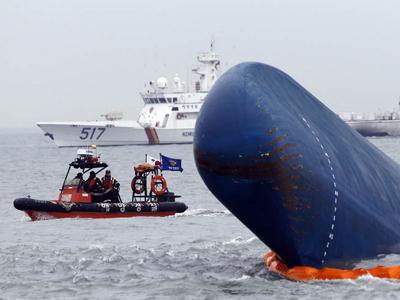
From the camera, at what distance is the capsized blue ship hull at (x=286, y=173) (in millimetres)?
17203

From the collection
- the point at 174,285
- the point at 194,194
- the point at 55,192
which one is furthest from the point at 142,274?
the point at 55,192

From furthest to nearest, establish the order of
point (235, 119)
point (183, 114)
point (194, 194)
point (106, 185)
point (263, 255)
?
1. point (183, 114)
2. point (194, 194)
3. point (106, 185)
4. point (263, 255)
5. point (235, 119)

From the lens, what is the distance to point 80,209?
32688mm

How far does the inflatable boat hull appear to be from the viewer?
32.5 metres

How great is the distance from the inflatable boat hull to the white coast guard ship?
7651 centimetres

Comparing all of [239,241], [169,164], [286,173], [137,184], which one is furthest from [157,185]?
[286,173]

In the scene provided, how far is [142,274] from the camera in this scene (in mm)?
19953

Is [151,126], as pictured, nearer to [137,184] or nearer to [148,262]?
[137,184]

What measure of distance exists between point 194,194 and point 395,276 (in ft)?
101

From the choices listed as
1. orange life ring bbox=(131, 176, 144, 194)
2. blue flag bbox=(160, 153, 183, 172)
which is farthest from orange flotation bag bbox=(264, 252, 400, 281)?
blue flag bbox=(160, 153, 183, 172)

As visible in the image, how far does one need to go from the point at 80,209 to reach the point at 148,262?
11.4 meters

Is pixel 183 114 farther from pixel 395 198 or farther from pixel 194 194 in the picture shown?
pixel 395 198

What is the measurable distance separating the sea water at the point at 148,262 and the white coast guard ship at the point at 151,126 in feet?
244

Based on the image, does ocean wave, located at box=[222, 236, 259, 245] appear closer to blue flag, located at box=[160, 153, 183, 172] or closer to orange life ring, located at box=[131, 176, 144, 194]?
orange life ring, located at box=[131, 176, 144, 194]
